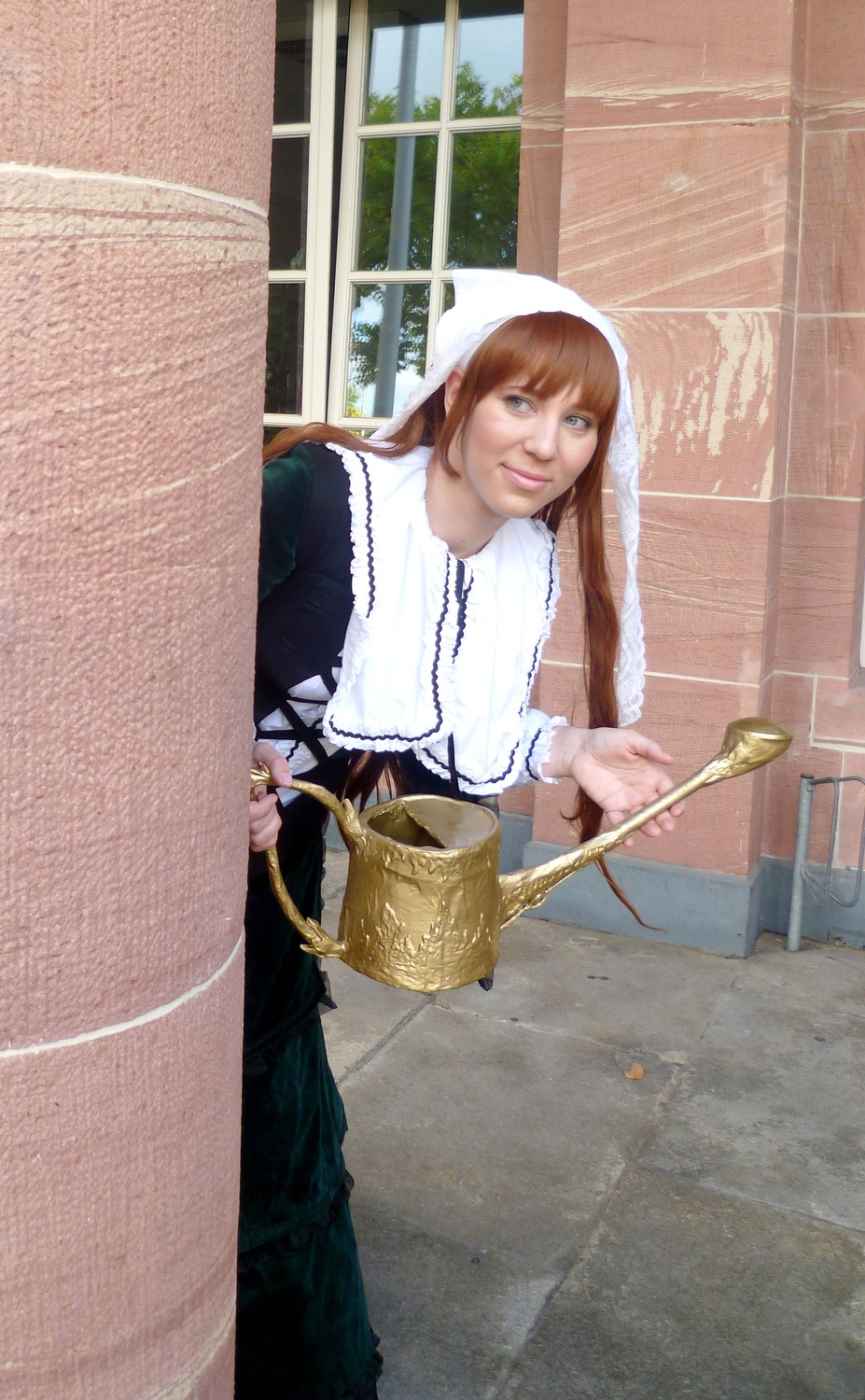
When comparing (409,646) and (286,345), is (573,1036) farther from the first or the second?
(286,345)

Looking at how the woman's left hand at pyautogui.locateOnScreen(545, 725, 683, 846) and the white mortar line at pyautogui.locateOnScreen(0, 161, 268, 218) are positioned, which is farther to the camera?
the woman's left hand at pyautogui.locateOnScreen(545, 725, 683, 846)

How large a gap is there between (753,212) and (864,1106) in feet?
7.52

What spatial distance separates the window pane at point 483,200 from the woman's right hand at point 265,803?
11.2 feet

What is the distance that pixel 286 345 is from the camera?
184 inches

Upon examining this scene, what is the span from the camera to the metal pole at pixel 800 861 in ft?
12.6

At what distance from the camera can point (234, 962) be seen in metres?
0.99

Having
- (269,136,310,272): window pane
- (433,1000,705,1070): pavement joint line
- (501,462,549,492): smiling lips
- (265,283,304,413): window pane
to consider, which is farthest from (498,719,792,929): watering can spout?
(269,136,310,272): window pane

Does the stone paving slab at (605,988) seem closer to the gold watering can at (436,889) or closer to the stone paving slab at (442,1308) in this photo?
the stone paving slab at (442,1308)

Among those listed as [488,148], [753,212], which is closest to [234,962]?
[753,212]

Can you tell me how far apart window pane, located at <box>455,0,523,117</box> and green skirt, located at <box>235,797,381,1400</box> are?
10.6ft

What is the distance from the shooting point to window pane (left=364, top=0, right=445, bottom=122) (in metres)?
4.34

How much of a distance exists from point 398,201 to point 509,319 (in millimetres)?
3204

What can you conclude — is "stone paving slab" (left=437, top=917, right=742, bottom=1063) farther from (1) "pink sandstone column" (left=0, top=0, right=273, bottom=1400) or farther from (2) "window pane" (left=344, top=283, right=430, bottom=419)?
(1) "pink sandstone column" (left=0, top=0, right=273, bottom=1400)

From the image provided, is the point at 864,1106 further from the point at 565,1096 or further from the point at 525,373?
the point at 525,373
